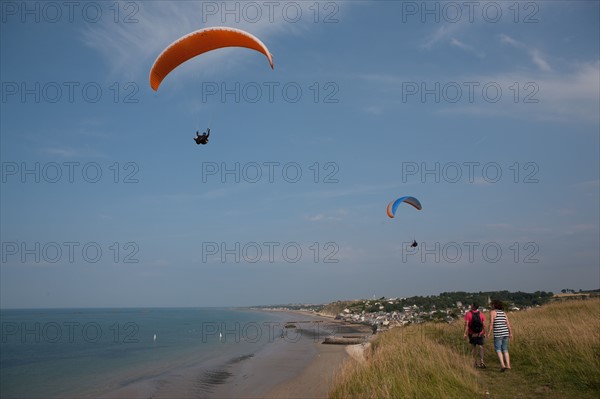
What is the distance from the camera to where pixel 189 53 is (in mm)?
12273

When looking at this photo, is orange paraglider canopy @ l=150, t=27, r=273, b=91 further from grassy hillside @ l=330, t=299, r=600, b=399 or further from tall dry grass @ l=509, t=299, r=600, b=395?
tall dry grass @ l=509, t=299, r=600, b=395

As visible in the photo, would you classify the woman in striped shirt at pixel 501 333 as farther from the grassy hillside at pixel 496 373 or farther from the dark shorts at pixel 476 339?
the dark shorts at pixel 476 339

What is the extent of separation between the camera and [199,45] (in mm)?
11914

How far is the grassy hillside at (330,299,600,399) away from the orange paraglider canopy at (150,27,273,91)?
307 inches

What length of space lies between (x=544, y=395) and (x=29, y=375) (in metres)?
26.6

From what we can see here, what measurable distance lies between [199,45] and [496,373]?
36.4ft

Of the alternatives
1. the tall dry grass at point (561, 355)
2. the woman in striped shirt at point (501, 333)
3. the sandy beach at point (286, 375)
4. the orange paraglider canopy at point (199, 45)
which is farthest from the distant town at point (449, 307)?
the orange paraglider canopy at point (199, 45)

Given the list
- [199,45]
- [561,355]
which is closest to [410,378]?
[561,355]

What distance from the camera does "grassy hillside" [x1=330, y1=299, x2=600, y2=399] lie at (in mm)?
7426

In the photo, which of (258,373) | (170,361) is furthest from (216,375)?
(170,361)

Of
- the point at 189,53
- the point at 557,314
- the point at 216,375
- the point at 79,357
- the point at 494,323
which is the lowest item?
the point at 79,357

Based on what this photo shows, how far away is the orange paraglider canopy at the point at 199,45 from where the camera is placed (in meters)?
11.4

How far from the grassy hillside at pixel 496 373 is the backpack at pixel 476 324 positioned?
2.70 feet

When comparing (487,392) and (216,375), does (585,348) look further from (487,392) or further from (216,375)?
(216,375)
